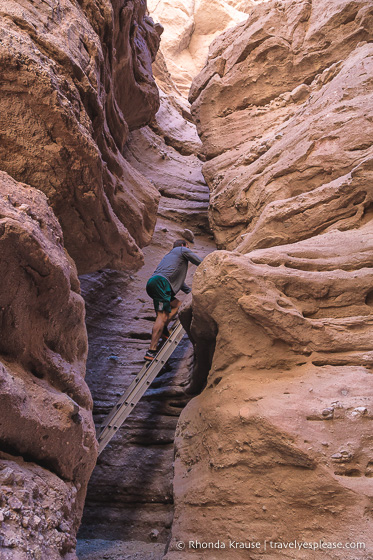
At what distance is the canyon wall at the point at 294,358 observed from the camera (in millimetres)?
2852

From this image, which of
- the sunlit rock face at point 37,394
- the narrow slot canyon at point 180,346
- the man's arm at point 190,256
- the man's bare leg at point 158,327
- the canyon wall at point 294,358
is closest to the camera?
the sunlit rock face at point 37,394

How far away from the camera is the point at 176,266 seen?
5.96 meters

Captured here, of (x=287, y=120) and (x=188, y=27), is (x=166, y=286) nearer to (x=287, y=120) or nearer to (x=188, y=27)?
(x=287, y=120)

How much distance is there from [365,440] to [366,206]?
2776 mm

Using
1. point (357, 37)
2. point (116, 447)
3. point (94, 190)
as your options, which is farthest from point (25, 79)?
point (357, 37)

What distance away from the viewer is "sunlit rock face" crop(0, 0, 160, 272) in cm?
310

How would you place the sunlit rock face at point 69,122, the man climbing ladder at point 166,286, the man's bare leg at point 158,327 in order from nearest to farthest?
the sunlit rock face at point 69,122
the man's bare leg at point 158,327
the man climbing ladder at point 166,286

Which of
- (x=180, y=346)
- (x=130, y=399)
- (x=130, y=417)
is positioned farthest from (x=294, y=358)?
(x=180, y=346)

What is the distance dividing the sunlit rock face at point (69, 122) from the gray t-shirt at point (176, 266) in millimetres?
406

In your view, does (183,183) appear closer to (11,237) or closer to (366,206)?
(366,206)

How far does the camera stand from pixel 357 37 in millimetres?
7387

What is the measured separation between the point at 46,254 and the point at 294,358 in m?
2.17

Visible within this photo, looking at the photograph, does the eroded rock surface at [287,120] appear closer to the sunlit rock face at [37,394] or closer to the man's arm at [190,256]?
the man's arm at [190,256]

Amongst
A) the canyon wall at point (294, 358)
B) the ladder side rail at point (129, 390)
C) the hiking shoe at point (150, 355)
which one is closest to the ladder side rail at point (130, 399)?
the ladder side rail at point (129, 390)
